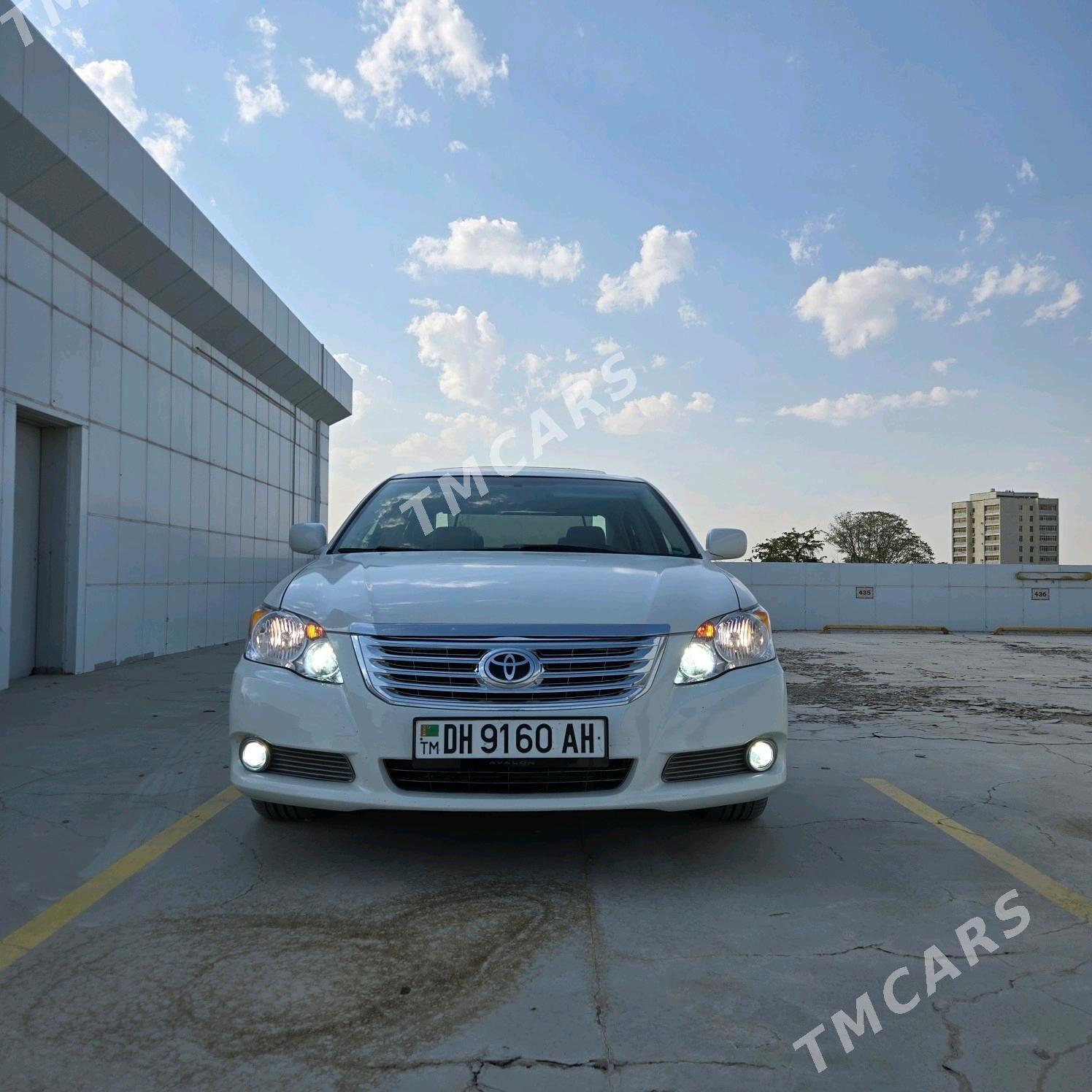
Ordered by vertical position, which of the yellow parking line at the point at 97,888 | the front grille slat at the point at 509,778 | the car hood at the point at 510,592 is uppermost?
the car hood at the point at 510,592

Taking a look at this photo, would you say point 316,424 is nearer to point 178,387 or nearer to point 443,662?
point 178,387

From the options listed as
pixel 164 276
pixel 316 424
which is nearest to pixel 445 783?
pixel 164 276

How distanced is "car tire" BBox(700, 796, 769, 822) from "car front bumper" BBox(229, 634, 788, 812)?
43 cm

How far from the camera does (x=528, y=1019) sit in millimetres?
2121

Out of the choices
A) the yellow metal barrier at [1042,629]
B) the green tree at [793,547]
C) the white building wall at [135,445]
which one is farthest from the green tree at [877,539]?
the white building wall at [135,445]

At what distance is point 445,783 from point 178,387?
1074 centimetres

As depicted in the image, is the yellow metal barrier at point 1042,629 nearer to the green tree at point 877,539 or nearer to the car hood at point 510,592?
the car hood at point 510,592

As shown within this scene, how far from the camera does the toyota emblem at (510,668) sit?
287 centimetres

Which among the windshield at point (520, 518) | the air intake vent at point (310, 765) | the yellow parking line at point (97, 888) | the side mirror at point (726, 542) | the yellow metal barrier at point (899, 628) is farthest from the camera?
the yellow metal barrier at point (899, 628)

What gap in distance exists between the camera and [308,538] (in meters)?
4.36

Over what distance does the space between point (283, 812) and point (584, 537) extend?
1.64 metres

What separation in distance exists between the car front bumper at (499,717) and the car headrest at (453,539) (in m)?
1.04

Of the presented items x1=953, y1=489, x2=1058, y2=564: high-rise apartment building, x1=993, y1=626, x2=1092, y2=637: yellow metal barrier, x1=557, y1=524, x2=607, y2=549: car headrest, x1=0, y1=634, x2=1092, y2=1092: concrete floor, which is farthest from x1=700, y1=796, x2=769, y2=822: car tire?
x1=953, y1=489, x2=1058, y2=564: high-rise apartment building

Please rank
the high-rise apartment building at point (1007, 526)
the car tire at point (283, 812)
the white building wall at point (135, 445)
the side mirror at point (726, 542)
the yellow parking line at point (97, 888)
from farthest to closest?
1. the high-rise apartment building at point (1007, 526)
2. the white building wall at point (135, 445)
3. the side mirror at point (726, 542)
4. the car tire at point (283, 812)
5. the yellow parking line at point (97, 888)
